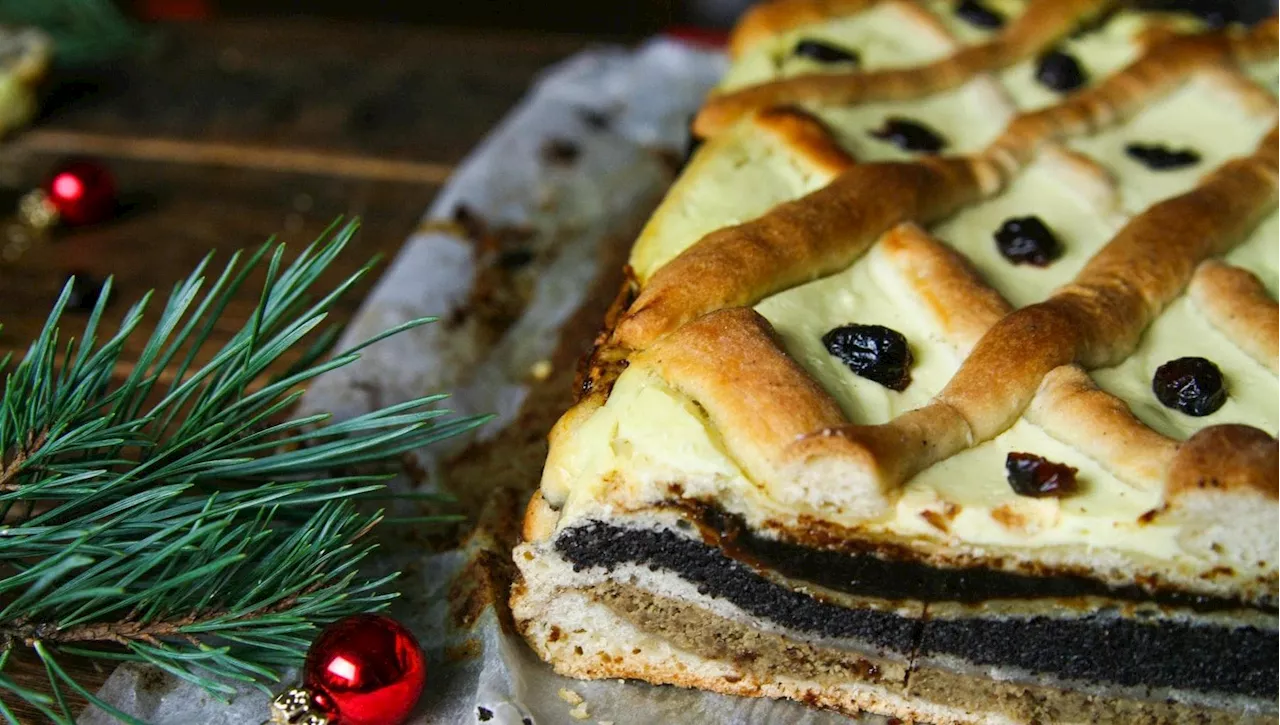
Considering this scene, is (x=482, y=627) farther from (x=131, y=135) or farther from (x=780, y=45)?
(x=131, y=135)

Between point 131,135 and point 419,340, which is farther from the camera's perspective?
point 131,135

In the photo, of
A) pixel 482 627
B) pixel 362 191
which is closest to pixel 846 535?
pixel 482 627

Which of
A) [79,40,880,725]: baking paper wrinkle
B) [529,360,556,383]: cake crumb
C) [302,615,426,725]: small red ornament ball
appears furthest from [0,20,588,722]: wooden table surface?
[302,615,426,725]: small red ornament ball

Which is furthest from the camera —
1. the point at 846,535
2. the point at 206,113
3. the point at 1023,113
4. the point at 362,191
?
the point at 206,113

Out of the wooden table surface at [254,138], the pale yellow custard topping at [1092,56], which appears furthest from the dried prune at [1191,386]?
the wooden table surface at [254,138]

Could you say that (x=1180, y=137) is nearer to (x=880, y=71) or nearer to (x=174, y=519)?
(x=880, y=71)

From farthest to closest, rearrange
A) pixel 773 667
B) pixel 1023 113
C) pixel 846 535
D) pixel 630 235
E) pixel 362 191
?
pixel 362 191
pixel 630 235
pixel 1023 113
pixel 773 667
pixel 846 535

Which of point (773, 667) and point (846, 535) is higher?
point (846, 535)

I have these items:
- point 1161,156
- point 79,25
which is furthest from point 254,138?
point 1161,156

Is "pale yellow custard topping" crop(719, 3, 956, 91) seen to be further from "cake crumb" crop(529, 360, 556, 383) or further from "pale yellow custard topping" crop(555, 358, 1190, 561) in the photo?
"pale yellow custard topping" crop(555, 358, 1190, 561)
